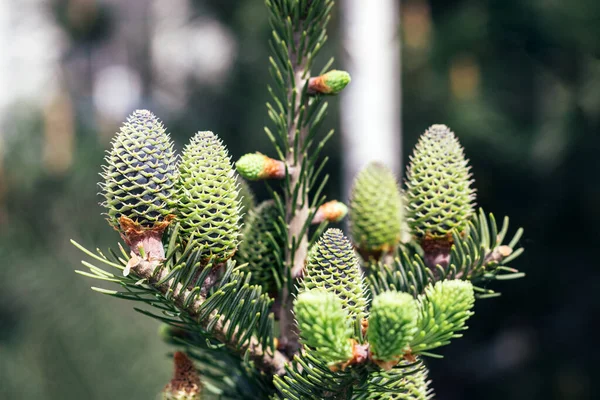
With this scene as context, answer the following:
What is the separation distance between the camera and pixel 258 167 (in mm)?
407

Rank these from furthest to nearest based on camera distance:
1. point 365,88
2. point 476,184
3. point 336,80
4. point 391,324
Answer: point 476,184, point 365,88, point 336,80, point 391,324

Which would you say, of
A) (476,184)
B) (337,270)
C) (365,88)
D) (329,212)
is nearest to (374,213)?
(329,212)

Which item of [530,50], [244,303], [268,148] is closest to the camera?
[244,303]

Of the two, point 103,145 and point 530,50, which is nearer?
point 530,50

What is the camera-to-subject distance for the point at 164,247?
1.23 ft

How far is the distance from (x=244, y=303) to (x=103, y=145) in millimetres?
2471

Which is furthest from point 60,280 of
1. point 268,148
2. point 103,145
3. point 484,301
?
point 484,301

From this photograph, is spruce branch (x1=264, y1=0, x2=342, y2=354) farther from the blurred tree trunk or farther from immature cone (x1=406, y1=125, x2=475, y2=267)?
the blurred tree trunk

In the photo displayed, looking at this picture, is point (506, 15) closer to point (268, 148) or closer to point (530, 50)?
point (530, 50)

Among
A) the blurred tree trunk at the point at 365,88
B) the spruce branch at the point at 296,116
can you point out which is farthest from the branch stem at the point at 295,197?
the blurred tree trunk at the point at 365,88

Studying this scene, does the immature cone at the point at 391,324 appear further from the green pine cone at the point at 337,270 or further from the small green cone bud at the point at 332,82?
the small green cone bud at the point at 332,82

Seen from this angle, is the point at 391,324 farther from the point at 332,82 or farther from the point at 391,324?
the point at 332,82

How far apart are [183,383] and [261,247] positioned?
111mm

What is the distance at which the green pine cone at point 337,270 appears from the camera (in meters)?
0.34
